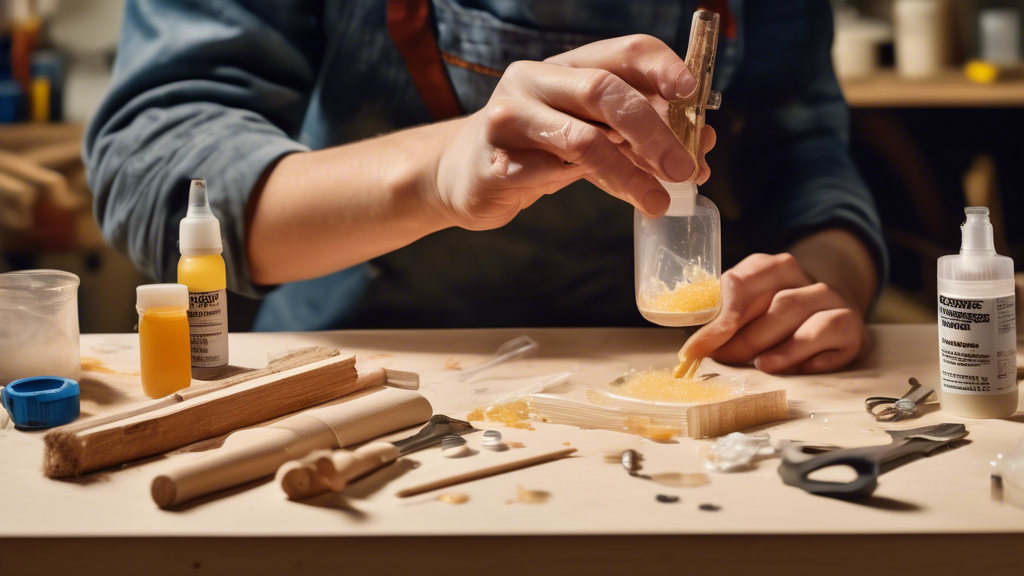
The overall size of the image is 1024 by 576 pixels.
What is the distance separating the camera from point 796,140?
53.1 inches

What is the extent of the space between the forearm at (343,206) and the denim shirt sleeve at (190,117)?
3 cm

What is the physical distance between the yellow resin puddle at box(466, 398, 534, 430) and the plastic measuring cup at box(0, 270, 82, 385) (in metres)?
0.43

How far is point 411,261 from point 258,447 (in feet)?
2.32

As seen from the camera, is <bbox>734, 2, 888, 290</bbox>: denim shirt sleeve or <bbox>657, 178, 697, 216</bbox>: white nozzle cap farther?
<bbox>734, 2, 888, 290</bbox>: denim shirt sleeve

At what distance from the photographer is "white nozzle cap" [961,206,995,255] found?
0.77 meters

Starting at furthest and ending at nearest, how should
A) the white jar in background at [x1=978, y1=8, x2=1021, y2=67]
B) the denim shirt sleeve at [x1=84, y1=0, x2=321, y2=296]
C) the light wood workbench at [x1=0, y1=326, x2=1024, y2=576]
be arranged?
the white jar in background at [x1=978, y1=8, x2=1021, y2=67] → the denim shirt sleeve at [x1=84, y1=0, x2=321, y2=296] → the light wood workbench at [x1=0, y1=326, x2=1024, y2=576]

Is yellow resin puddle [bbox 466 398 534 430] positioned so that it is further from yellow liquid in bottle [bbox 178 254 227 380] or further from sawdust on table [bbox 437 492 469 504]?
yellow liquid in bottle [bbox 178 254 227 380]

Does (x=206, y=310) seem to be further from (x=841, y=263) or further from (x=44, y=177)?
(x=44, y=177)

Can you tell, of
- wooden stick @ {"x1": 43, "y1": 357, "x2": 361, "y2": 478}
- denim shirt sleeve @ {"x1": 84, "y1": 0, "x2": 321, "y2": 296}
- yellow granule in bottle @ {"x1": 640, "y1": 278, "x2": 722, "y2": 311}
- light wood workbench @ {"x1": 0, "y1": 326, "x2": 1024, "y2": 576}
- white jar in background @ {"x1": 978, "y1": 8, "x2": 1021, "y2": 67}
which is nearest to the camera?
light wood workbench @ {"x1": 0, "y1": 326, "x2": 1024, "y2": 576}

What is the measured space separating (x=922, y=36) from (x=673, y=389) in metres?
1.83

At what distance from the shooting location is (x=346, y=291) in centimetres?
139

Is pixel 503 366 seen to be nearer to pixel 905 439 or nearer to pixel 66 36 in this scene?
pixel 905 439

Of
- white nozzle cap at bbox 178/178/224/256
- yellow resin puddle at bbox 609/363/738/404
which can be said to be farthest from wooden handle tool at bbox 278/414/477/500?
white nozzle cap at bbox 178/178/224/256

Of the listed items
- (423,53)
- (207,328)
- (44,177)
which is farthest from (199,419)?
(44,177)
